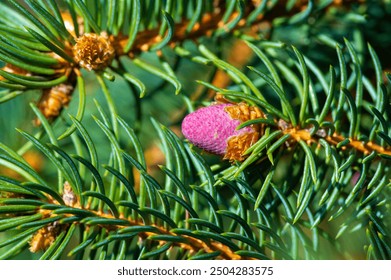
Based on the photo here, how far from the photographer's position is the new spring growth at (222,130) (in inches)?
18.1

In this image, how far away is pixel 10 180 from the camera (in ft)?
1.43

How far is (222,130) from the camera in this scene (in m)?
0.47

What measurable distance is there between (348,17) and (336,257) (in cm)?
28

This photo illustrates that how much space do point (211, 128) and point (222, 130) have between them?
12 mm

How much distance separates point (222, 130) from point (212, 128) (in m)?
0.01

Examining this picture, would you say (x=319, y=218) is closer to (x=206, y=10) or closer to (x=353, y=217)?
(x=353, y=217)

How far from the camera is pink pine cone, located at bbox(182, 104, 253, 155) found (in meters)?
0.46

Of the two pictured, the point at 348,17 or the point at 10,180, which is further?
the point at 348,17

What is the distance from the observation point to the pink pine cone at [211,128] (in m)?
0.46

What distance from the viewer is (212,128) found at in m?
0.46

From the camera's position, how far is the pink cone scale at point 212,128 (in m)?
0.46

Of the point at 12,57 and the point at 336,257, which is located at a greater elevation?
the point at 12,57

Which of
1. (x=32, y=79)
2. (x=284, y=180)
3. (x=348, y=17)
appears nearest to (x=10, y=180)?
(x=32, y=79)
